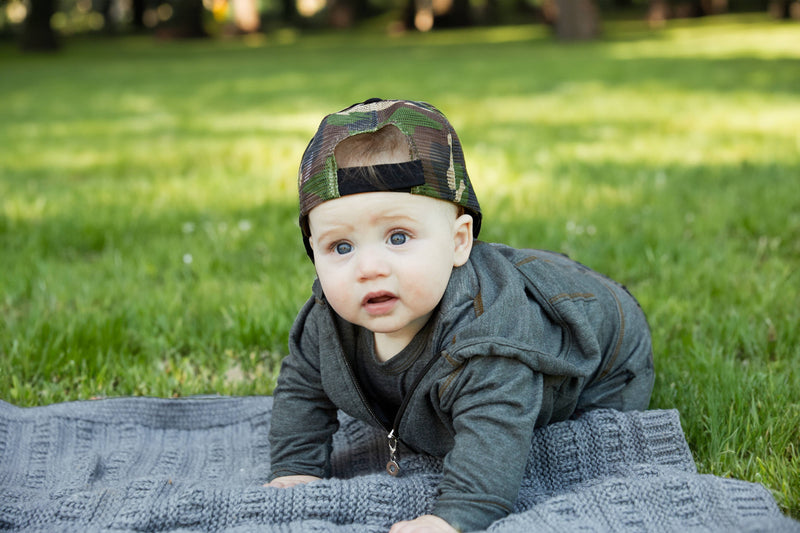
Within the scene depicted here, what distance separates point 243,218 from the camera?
194 inches

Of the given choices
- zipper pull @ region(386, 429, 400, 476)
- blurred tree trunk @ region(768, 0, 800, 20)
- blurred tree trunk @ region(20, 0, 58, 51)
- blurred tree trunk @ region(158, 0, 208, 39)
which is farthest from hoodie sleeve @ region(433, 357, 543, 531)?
blurred tree trunk @ region(158, 0, 208, 39)

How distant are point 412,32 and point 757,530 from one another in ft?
123

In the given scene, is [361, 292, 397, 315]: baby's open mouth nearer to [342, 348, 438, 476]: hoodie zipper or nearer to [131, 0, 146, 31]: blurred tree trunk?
[342, 348, 438, 476]: hoodie zipper

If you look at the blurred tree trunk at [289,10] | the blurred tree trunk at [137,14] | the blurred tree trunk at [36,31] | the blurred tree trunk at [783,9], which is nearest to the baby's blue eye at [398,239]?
the blurred tree trunk at [36,31]

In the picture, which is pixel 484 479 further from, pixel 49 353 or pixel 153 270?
pixel 153 270

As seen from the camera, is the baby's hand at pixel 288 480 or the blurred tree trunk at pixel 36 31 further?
the blurred tree trunk at pixel 36 31

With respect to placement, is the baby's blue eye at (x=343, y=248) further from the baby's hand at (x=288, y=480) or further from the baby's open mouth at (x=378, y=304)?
the baby's hand at (x=288, y=480)

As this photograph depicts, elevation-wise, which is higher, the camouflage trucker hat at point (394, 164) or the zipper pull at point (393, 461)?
the camouflage trucker hat at point (394, 164)

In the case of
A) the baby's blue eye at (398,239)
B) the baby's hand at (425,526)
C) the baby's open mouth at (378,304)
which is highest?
the baby's blue eye at (398,239)

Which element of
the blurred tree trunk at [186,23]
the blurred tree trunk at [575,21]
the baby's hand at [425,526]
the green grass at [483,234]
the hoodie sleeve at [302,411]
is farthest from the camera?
the blurred tree trunk at [186,23]

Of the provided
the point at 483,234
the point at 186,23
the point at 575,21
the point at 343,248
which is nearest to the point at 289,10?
the point at 186,23

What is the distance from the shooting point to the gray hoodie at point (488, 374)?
6.31 feet

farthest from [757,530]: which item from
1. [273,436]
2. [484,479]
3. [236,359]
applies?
[236,359]

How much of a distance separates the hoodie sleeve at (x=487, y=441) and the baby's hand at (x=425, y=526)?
0.07 feet
